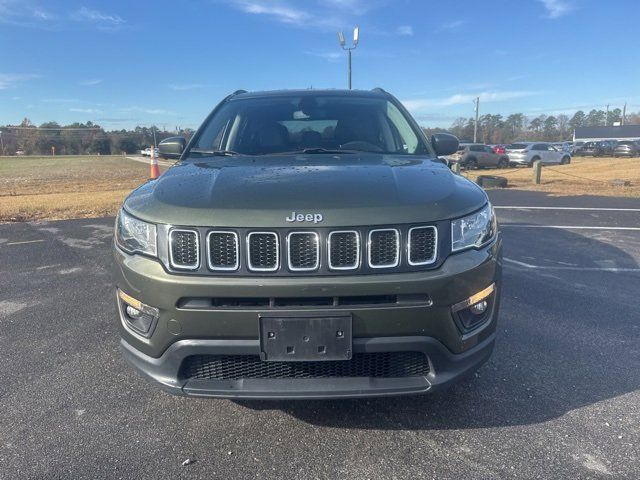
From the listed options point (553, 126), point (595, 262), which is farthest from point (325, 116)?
point (553, 126)

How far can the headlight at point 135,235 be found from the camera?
2285 millimetres

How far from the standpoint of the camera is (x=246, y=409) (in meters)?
2.72

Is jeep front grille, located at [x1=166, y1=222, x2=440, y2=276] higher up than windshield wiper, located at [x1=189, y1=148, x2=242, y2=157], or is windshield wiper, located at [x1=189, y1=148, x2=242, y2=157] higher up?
windshield wiper, located at [x1=189, y1=148, x2=242, y2=157]

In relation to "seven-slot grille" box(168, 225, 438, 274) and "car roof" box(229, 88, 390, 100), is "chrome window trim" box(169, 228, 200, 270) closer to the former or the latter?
"seven-slot grille" box(168, 225, 438, 274)

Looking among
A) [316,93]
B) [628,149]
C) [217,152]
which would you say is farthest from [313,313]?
[628,149]

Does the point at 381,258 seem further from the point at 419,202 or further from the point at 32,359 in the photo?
the point at 32,359

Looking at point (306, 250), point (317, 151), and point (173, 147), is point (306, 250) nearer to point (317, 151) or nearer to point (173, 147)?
point (317, 151)

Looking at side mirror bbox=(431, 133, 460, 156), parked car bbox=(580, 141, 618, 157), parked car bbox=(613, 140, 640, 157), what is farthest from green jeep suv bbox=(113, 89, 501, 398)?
parked car bbox=(580, 141, 618, 157)

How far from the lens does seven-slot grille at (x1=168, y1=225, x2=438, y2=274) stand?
2129 millimetres

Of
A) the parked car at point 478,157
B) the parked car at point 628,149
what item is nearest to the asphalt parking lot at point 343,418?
the parked car at point 478,157

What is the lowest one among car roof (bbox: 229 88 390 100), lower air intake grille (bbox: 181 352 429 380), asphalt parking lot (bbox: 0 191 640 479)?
asphalt parking lot (bbox: 0 191 640 479)

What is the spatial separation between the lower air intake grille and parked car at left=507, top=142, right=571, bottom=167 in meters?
31.7

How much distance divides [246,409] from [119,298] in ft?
3.03

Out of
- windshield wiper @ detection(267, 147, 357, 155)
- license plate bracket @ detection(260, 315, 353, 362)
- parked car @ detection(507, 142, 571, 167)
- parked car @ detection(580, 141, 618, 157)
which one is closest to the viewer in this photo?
license plate bracket @ detection(260, 315, 353, 362)
